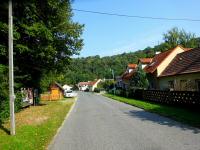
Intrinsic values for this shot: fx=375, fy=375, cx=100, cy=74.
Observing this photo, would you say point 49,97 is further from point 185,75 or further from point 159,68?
point 185,75

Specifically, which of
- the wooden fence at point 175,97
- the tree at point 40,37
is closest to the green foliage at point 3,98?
the tree at point 40,37

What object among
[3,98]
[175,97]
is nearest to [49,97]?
[175,97]

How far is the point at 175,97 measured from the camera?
28938mm

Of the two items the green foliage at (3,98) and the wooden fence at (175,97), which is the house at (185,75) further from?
the green foliage at (3,98)

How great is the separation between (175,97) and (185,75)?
8328 mm

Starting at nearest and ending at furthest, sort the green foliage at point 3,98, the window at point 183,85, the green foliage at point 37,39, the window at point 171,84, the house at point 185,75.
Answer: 1. the green foliage at point 3,98
2. the green foliage at point 37,39
3. the house at point 185,75
4. the window at point 183,85
5. the window at point 171,84

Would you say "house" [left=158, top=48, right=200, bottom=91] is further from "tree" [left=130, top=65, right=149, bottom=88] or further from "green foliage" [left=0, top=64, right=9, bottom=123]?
"green foliage" [left=0, top=64, right=9, bottom=123]

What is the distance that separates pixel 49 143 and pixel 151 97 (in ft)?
86.6

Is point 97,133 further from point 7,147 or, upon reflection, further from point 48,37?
point 48,37

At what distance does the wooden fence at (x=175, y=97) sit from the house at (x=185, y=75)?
122 inches

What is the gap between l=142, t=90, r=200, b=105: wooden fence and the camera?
81.1 ft

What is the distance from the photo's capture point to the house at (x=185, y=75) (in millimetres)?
34125

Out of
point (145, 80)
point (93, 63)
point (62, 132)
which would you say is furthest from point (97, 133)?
point (93, 63)

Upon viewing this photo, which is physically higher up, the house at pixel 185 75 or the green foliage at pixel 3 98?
the house at pixel 185 75
